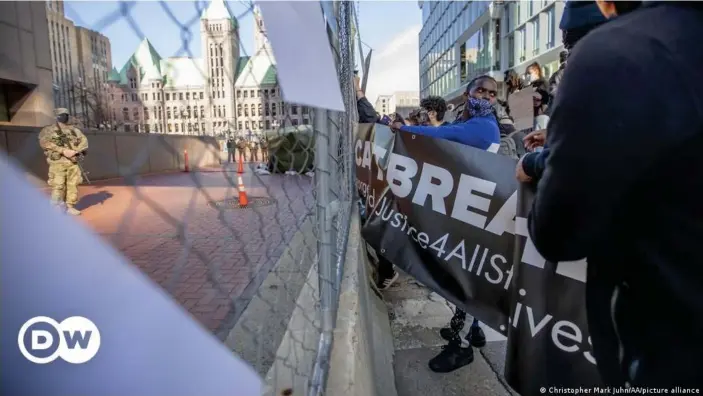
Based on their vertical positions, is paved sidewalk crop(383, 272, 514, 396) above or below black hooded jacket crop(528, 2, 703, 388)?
below

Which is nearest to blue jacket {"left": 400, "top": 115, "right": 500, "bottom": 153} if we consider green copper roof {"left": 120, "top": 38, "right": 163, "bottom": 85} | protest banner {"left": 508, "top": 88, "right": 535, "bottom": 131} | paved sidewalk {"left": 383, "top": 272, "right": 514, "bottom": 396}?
protest banner {"left": 508, "top": 88, "right": 535, "bottom": 131}

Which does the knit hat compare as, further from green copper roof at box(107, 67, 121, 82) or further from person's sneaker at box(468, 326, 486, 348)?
person's sneaker at box(468, 326, 486, 348)

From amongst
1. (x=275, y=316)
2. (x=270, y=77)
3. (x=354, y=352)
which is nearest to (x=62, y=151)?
(x=275, y=316)

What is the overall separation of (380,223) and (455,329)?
94 cm

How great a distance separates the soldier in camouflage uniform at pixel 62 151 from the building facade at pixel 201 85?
0.43 m

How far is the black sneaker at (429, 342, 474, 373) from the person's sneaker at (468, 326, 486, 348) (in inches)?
6.6

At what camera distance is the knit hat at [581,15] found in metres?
1.45

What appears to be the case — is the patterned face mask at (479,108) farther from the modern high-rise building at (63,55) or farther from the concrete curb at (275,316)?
the modern high-rise building at (63,55)

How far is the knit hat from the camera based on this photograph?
1.45 m

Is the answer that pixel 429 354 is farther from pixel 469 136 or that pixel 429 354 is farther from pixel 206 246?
pixel 206 246

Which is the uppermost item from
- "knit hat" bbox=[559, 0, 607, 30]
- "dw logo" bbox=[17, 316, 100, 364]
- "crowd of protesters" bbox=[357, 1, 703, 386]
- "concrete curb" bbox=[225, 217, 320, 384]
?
"knit hat" bbox=[559, 0, 607, 30]

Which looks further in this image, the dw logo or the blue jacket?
the blue jacket

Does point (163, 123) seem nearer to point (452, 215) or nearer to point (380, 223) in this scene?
point (452, 215)

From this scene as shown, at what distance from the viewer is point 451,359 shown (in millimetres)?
2914
